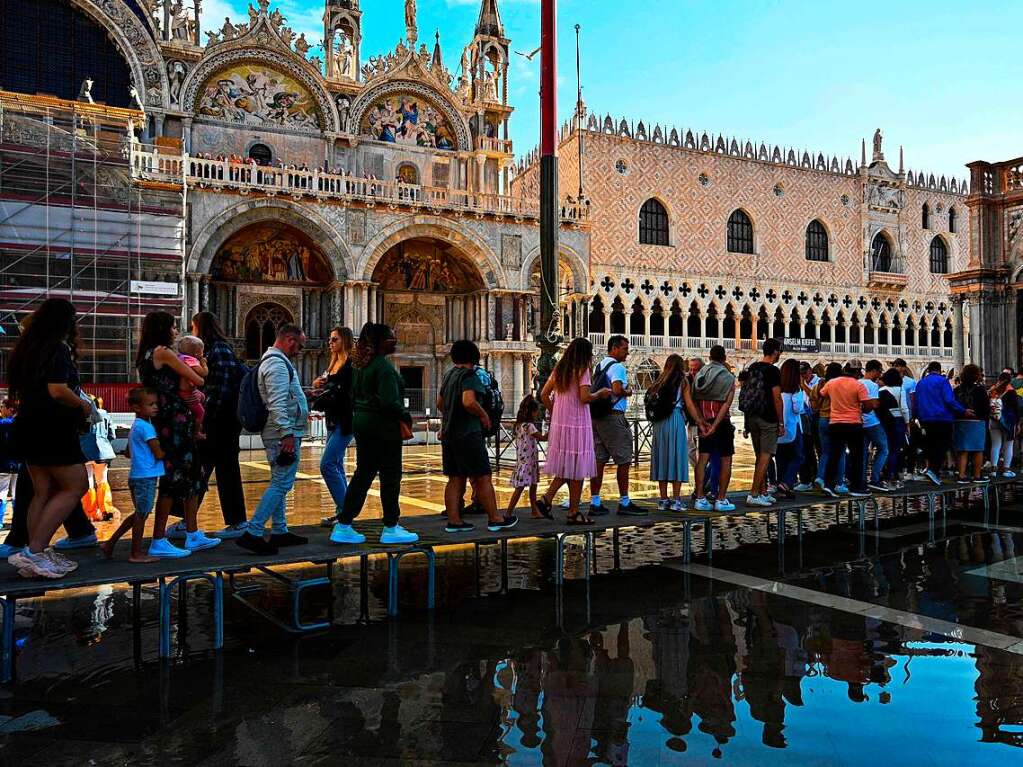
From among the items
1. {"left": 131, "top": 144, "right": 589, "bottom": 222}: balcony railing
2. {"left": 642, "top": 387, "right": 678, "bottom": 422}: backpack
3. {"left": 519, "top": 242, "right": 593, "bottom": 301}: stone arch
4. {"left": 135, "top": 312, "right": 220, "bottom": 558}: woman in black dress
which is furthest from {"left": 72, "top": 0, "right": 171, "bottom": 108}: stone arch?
{"left": 642, "top": 387, "right": 678, "bottom": 422}: backpack

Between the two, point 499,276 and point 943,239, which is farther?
point 943,239

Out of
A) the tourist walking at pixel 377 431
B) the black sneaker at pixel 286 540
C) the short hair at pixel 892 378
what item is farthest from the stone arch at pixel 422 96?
the black sneaker at pixel 286 540

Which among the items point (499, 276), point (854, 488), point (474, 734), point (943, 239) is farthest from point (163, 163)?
point (943, 239)

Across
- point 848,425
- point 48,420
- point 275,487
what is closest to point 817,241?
point 848,425

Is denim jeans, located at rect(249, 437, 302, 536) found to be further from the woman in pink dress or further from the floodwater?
the woman in pink dress

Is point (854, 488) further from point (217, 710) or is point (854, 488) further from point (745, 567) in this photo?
point (217, 710)

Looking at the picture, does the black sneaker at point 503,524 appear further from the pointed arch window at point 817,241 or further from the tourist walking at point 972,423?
the pointed arch window at point 817,241

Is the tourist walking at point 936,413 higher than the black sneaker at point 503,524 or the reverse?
higher

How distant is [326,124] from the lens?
24922 millimetres

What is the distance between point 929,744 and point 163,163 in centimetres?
2284

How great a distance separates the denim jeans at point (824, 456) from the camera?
25.7 ft

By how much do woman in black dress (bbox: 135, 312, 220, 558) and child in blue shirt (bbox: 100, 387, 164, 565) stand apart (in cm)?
10

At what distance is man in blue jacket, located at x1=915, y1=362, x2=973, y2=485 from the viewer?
343 inches

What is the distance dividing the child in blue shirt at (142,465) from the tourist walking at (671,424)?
385 cm
